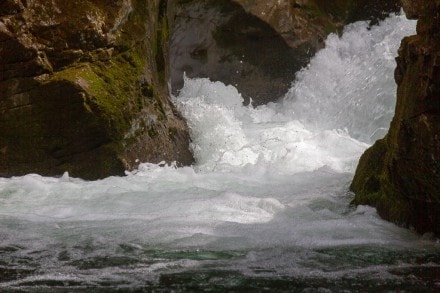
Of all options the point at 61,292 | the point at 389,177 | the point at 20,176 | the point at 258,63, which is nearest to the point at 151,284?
the point at 61,292

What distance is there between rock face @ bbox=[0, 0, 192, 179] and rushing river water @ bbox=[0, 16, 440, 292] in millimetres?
327

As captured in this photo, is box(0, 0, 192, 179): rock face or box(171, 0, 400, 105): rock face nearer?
box(0, 0, 192, 179): rock face

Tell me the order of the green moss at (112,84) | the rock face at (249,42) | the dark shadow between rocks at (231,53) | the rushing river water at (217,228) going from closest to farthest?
the rushing river water at (217,228), the green moss at (112,84), the rock face at (249,42), the dark shadow between rocks at (231,53)

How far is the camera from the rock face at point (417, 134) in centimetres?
429

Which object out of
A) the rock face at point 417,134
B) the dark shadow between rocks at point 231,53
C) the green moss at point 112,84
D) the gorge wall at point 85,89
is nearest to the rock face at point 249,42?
the dark shadow between rocks at point 231,53

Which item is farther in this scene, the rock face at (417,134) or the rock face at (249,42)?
the rock face at (249,42)

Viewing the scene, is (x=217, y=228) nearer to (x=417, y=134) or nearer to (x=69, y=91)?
(x=417, y=134)

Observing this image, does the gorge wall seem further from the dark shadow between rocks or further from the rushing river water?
the dark shadow between rocks

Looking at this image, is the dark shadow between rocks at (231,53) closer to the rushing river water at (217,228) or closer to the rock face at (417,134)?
the rushing river water at (217,228)

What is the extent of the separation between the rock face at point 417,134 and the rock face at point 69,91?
3710mm

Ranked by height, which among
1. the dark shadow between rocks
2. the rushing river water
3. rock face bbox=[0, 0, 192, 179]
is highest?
the dark shadow between rocks

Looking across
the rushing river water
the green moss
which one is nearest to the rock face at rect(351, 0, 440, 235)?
the rushing river water

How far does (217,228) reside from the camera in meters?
4.92

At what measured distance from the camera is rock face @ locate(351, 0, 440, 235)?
14.1 ft
